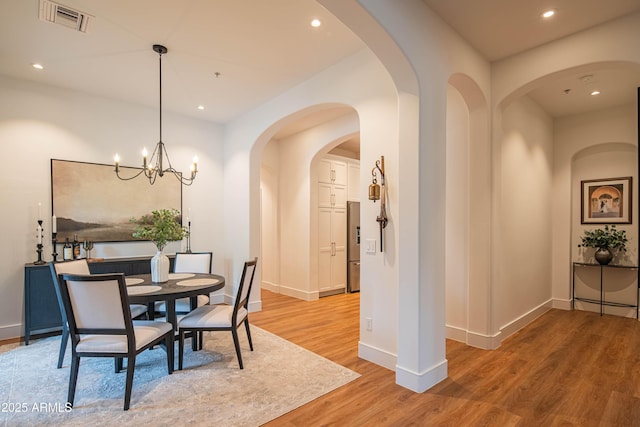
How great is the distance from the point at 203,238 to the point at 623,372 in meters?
5.39

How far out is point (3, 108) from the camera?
12.7ft

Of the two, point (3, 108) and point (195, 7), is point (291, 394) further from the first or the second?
point (3, 108)

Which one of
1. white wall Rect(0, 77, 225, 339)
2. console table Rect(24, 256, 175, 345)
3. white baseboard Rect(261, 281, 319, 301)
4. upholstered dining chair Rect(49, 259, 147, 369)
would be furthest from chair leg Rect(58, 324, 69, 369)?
white baseboard Rect(261, 281, 319, 301)

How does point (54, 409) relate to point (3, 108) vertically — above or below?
below

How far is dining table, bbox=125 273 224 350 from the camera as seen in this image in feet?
9.10

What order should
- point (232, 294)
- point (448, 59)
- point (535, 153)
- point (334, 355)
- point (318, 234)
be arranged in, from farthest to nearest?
1. point (318, 234)
2. point (232, 294)
3. point (535, 153)
4. point (334, 355)
5. point (448, 59)

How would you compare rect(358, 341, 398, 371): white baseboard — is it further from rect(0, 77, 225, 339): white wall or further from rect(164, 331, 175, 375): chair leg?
rect(0, 77, 225, 339): white wall

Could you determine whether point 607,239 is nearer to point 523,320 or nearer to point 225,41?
point 523,320

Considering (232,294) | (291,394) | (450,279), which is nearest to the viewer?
(291,394)

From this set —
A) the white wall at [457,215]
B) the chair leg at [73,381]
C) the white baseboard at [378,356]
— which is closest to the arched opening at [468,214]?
the white wall at [457,215]

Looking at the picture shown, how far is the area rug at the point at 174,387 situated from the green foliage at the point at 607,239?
4.40m

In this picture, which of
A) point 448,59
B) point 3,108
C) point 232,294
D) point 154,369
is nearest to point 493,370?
point 448,59

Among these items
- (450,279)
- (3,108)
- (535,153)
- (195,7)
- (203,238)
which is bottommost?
(450,279)

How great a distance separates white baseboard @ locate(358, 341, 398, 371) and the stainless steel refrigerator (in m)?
3.08
